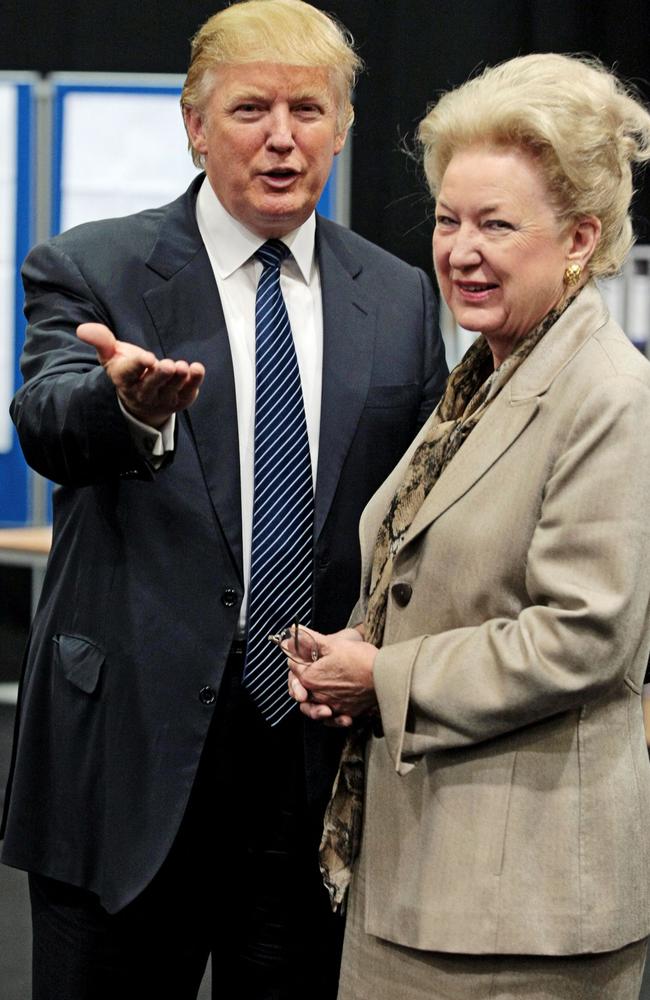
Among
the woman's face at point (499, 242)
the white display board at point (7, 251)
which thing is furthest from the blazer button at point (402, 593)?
the white display board at point (7, 251)

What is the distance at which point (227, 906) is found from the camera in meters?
2.06

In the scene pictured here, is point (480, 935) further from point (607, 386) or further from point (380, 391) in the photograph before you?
point (380, 391)

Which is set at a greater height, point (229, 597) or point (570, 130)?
point (570, 130)

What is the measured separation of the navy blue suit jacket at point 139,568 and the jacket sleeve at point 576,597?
46 cm

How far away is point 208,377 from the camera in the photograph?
191cm

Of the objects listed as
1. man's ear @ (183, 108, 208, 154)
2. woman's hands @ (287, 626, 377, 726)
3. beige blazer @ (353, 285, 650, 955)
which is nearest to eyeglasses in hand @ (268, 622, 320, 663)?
woman's hands @ (287, 626, 377, 726)

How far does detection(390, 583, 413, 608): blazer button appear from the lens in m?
1.62

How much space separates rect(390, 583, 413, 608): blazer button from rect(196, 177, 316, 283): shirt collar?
23.5 inches

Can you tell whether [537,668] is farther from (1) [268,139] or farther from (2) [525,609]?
(1) [268,139]

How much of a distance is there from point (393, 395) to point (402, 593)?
504 mm

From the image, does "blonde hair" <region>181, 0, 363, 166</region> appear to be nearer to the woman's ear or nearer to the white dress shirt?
the white dress shirt

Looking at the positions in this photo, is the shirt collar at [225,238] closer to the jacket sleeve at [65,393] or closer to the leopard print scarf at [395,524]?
the jacket sleeve at [65,393]

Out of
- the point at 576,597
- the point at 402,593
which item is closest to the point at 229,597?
the point at 402,593

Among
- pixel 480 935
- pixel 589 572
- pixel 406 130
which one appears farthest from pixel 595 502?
A: pixel 406 130
